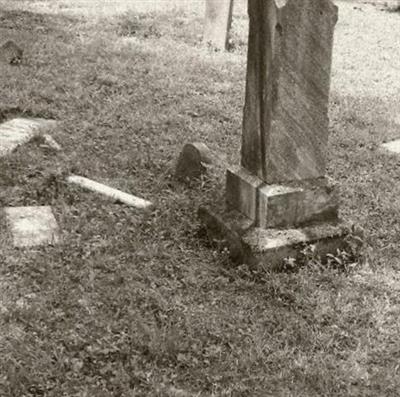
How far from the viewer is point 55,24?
10.2m

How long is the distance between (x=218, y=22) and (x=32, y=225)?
216 inches

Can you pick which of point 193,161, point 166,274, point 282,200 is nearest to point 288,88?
point 282,200

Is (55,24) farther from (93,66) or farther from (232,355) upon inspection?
(232,355)

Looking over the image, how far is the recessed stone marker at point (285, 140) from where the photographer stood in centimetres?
411

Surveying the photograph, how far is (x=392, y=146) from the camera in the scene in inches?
264

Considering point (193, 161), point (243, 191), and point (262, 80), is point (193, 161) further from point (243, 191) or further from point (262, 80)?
point (262, 80)

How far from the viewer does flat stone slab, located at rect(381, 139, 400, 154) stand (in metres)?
6.60

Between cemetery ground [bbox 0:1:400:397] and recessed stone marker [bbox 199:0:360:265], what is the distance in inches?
7.8

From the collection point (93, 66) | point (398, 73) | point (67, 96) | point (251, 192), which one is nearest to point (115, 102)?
point (67, 96)

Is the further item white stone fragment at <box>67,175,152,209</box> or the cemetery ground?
white stone fragment at <box>67,175,152,209</box>

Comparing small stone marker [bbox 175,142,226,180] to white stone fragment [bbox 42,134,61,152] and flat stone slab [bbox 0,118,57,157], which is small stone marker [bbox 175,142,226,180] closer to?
white stone fragment [bbox 42,134,61,152]

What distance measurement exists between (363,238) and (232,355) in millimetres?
1514

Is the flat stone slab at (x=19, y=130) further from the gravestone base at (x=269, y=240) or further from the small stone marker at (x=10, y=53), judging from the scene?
the gravestone base at (x=269, y=240)

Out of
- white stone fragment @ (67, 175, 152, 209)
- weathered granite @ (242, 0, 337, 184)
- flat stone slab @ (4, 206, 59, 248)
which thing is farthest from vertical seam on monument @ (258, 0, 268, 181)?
flat stone slab @ (4, 206, 59, 248)
